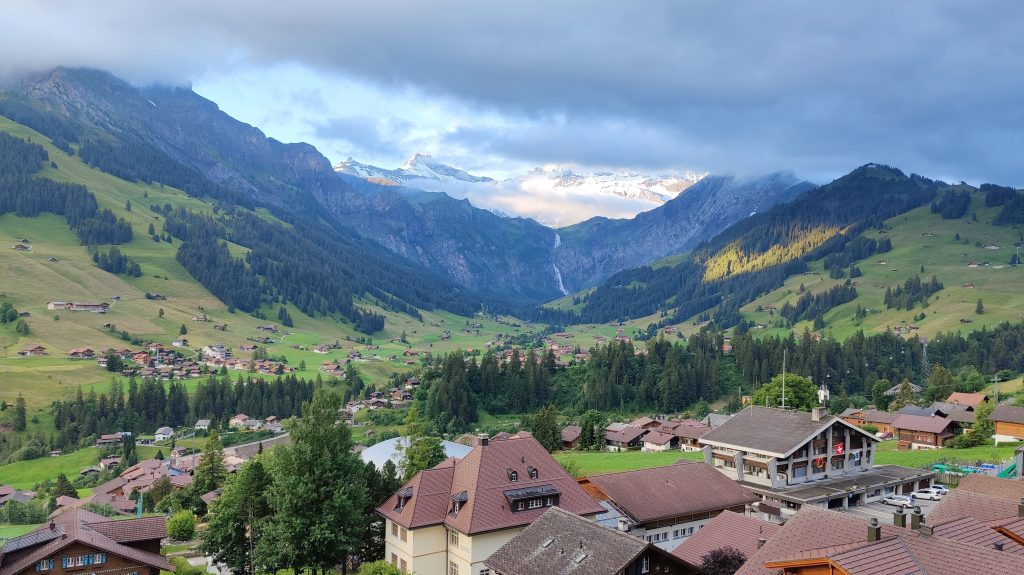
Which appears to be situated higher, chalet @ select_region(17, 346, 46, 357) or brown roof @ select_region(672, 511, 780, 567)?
brown roof @ select_region(672, 511, 780, 567)

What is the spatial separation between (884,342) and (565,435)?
9791 cm

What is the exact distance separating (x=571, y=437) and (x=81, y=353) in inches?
5599

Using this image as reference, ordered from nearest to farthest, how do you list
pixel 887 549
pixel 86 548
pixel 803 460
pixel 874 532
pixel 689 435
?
pixel 887 549, pixel 874 532, pixel 86 548, pixel 803 460, pixel 689 435

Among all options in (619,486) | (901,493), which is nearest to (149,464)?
(619,486)

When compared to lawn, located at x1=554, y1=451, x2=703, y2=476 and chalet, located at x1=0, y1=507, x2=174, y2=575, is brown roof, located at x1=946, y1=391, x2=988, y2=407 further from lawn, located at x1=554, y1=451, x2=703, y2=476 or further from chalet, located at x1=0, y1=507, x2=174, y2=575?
chalet, located at x1=0, y1=507, x2=174, y2=575

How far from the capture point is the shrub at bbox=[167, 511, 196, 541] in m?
67.1

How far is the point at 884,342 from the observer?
170m

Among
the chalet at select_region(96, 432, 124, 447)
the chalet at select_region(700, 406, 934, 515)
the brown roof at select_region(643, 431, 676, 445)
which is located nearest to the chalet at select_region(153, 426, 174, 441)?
the chalet at select_region(96, 432, 124, 447)

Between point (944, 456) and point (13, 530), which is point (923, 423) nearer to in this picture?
point (944, 456)

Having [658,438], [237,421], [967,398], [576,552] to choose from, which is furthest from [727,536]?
[237,421]

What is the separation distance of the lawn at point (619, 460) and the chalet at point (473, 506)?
82.9 feet

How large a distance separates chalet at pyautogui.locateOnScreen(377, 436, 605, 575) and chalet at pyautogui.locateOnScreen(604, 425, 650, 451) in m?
62.5

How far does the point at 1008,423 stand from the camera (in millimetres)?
87875

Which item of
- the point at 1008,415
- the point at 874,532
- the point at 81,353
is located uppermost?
the point at 874,532
